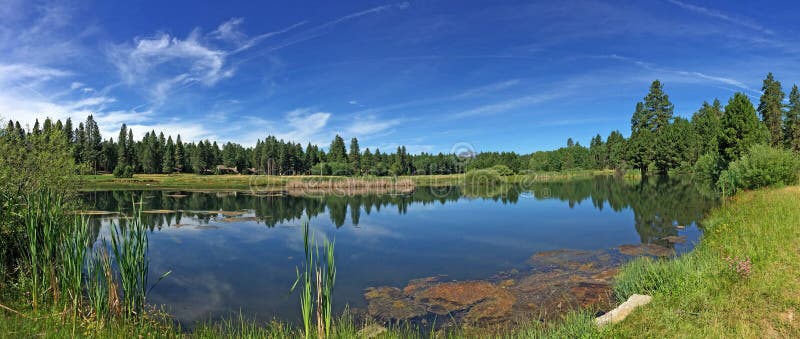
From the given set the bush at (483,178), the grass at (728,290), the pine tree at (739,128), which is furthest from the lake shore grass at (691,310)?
the bush at (483,178)

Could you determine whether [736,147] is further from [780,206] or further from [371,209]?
[371,209]

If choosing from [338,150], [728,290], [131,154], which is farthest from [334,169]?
[728,290]

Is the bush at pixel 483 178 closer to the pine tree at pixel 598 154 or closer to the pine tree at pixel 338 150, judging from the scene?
the pine tree at pixel 338 150

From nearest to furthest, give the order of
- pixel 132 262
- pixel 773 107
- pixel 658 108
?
pixel 132 262 → pixel 773 107 → pixel 658 108

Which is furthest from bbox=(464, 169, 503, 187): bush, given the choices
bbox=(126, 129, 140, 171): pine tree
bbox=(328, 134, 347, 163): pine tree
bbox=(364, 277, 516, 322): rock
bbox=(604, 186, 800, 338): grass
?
bbox=(126, 129, 140, 171): pine tree

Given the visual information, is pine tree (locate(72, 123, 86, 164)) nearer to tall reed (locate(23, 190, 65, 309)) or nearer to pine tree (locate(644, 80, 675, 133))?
tall reed (locate(23, 190, 65, 309))

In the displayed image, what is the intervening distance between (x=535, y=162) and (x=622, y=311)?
135886mm

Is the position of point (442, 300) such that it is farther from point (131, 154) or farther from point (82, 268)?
point (131, 154)

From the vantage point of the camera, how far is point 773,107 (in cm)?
6247

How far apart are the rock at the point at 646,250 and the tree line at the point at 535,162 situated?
3091 centimetres

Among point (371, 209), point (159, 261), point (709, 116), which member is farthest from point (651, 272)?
point (709, 116)

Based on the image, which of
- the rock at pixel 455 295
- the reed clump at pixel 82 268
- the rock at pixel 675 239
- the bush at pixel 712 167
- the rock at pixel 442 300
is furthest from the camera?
the bush at pixel 712 167

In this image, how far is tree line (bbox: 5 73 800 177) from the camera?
5397 centimetres

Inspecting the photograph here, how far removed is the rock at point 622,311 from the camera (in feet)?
23.8
